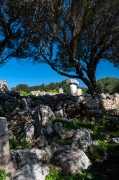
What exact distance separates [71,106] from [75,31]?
3.81m

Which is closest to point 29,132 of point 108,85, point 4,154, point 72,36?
point 4,154

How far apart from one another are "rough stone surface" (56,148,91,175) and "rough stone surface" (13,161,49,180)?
48 cm

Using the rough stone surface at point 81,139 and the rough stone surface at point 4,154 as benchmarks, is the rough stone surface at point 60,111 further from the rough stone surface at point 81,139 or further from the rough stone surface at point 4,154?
the rough stone surface at point 4,154

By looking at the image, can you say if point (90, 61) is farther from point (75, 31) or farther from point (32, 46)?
point (32, 46)

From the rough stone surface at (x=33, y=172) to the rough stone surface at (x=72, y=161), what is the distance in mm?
485

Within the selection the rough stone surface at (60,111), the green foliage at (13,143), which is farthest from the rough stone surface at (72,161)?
the rough stone surface at (60,111)

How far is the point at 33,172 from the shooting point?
199 inches

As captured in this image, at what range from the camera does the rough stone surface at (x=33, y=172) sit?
16.2 ft

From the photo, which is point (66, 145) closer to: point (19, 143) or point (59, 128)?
point (59, 128)

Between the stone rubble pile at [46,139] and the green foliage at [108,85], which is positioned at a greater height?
the green foliage at [108,85]

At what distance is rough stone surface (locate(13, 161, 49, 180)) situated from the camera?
194 inches

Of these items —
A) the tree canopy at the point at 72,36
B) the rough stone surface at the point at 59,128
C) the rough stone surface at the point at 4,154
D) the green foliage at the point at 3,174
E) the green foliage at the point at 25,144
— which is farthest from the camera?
the tree canopy at the point at 72,36

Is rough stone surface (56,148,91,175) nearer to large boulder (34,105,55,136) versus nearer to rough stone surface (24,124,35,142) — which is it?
large boulder (34,105,55,136)

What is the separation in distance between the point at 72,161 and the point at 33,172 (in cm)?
108
